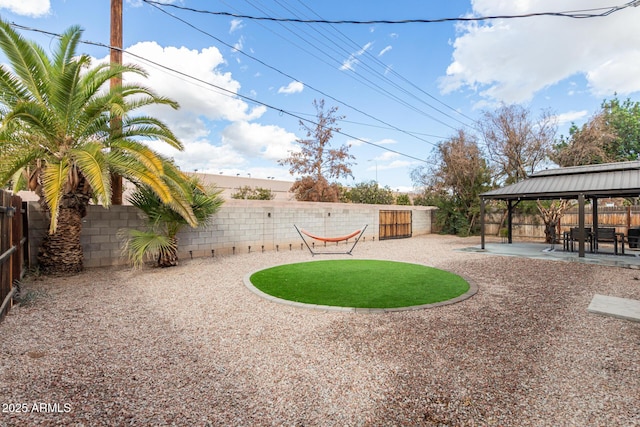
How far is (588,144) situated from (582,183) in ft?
17.4

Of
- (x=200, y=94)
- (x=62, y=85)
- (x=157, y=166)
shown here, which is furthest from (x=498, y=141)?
(x=62, y=85)

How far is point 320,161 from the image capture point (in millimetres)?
17938

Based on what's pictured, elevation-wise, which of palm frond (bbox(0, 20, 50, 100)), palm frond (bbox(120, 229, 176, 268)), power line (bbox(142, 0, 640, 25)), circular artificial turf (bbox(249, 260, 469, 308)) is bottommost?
circular artificial turf (bbox(249, 260, 469, 308))

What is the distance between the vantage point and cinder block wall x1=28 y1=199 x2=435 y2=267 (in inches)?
263

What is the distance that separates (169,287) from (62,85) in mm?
3820

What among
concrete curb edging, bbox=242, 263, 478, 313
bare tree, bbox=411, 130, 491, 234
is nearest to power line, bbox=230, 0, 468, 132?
bare tree, bbox=411, 130, 491, 234

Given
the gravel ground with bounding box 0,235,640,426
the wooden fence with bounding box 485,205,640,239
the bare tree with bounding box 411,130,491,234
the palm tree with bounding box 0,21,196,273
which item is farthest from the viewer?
the bare tree with bounding box 411,130,491,234

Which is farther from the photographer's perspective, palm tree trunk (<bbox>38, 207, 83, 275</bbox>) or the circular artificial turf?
palm tree trunk (<bbox>38, 207, 83, 275</bbox>)

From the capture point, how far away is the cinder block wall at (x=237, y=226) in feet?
21.9

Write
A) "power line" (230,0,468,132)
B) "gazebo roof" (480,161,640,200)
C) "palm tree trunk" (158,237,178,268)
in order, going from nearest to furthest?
1. "palm tree trunk" (158,237,178,268)
2. "gazebo roof" (480,161,640,200)
3. "power line" (230,0,468,132)

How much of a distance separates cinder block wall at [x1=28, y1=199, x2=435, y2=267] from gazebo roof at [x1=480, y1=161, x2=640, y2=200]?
5391mm

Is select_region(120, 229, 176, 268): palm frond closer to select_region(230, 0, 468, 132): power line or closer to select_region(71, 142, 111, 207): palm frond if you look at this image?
select_region(71, 142, 111, 207): palm frond

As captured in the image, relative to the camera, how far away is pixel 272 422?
1870 mm

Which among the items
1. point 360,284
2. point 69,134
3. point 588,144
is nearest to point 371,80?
point 588,144
